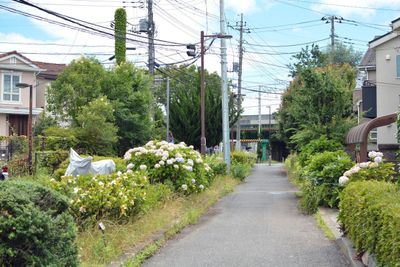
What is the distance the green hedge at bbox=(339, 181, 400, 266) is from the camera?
5.42 m

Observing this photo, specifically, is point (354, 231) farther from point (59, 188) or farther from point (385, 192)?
point (59, 188)

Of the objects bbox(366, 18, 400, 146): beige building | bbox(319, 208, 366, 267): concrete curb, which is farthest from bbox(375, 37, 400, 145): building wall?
bbox(319, 208, 366, 267): concrete curb

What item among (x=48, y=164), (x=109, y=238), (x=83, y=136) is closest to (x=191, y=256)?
(x=109, y=238)

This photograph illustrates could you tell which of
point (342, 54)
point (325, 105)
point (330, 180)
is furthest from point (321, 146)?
point (342, 54)

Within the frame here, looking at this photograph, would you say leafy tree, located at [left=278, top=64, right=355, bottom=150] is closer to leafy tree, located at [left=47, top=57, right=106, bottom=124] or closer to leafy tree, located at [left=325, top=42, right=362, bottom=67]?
leafy tree, located at [left=47, top=57, right=106, bottom=124]

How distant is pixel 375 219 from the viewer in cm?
638

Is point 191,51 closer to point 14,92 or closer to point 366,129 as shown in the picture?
point 14,92

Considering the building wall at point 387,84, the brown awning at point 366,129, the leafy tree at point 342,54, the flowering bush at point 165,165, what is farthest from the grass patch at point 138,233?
the leafy tree at point 342,54

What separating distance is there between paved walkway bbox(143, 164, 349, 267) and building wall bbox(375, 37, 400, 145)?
1688cm

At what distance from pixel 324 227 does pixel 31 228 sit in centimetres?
778

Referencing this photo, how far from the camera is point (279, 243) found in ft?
32.6

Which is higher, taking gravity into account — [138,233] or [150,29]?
[150,29]

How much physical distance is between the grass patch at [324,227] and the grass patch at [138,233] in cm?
285

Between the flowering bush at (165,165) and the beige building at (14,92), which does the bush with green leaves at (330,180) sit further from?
the beige building at (14,92)
